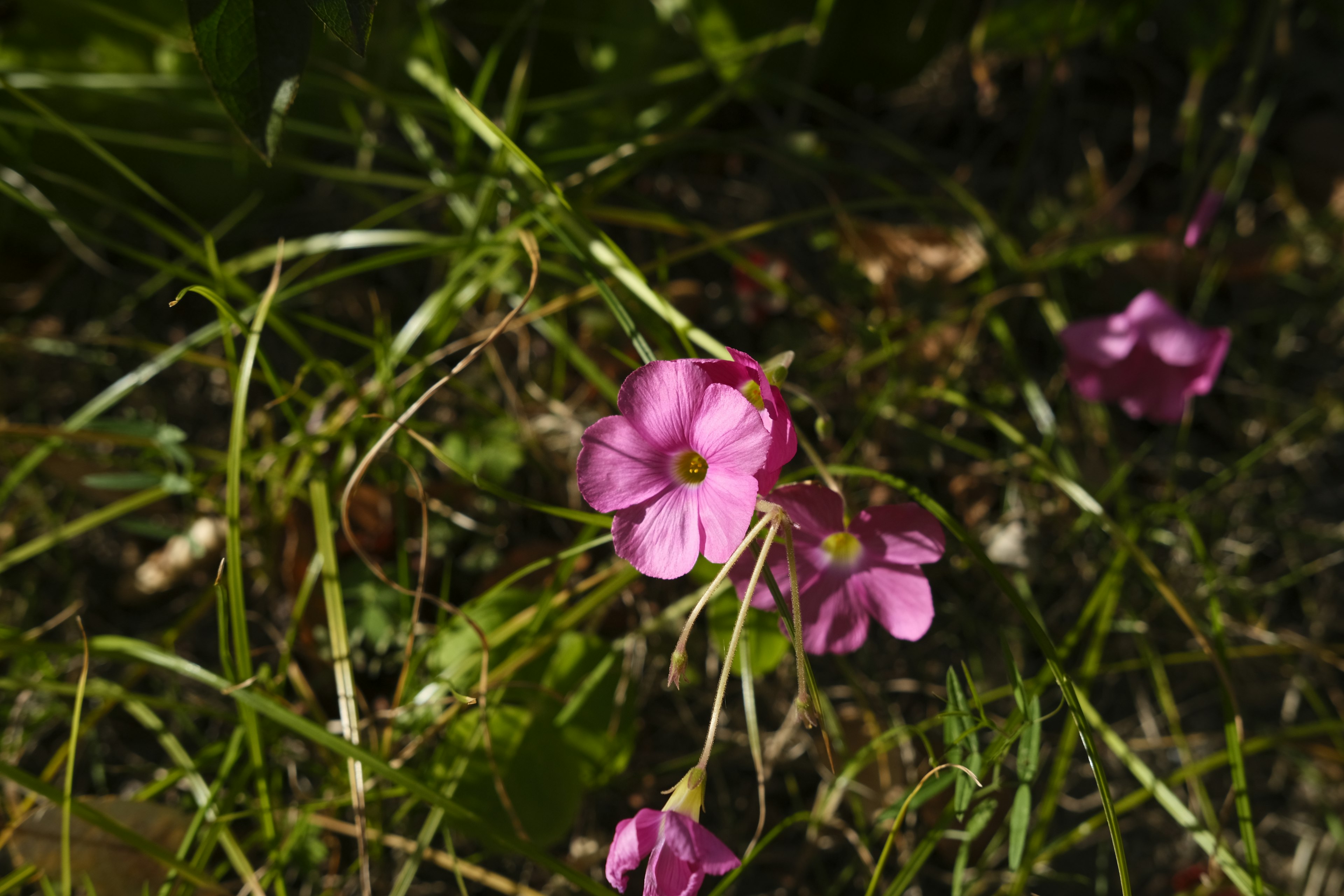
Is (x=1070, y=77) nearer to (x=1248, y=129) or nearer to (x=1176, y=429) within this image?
(x=1248, y=129)

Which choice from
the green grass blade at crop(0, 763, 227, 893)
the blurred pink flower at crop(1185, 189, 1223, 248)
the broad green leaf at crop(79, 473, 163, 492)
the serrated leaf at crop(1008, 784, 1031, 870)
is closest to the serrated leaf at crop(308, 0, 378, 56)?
the broad green leaf at crop(79, 473, 163, 492)

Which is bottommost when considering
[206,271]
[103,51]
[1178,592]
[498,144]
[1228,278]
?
[1178,592]

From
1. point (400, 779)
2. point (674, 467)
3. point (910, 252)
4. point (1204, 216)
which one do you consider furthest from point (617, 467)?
point (1204, 216)

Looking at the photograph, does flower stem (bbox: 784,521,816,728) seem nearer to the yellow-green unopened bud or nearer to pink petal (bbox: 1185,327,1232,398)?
the yellow-green unopened bud

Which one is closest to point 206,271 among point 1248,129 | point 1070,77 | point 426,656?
point 426,656

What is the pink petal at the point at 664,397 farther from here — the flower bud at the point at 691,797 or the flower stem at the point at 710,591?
the flower bud at the point at 691,797

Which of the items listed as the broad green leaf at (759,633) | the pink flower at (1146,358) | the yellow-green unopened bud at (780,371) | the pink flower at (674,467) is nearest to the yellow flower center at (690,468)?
the pink flower at (674,467)
